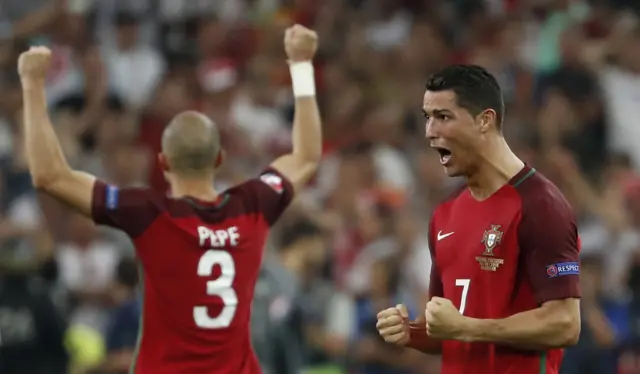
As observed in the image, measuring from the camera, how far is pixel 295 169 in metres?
6.50

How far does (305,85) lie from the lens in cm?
666

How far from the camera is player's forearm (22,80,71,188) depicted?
5.74 meters

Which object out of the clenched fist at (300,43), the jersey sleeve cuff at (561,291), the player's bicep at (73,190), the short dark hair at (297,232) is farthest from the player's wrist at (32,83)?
the short dark hair at (297,232)

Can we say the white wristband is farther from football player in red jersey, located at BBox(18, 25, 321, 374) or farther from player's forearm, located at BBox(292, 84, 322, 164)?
football player in red jersey, located at BBox(18, 25, 321, 374)

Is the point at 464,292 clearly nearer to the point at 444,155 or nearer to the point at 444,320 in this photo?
the point at 444,320

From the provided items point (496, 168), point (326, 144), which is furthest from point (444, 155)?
point (326, 144)

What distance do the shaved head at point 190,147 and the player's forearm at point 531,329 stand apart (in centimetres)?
181

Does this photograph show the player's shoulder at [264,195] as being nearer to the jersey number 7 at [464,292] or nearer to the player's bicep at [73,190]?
the player's bicep at [73,190]

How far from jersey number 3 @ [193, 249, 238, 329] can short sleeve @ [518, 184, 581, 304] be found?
1626mm

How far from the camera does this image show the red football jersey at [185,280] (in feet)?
19.2

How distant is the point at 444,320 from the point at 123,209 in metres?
1.83

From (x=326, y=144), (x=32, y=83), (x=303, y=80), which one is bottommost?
(x=32, y=83)

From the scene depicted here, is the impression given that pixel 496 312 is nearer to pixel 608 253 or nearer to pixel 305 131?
pixel 305 131

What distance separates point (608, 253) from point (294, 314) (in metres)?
2.83
